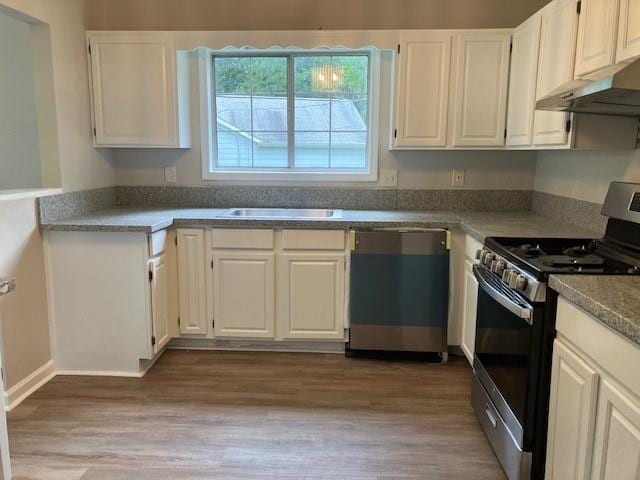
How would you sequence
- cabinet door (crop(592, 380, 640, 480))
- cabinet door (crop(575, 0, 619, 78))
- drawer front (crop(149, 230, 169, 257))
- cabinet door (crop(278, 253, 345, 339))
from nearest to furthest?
cabinet door (crop(592, 380, 640, 480)) < cabinet door (crop(575, 0, 619, 78)) < drawer front (crop(149, 230, 169, 257)) < cabinet door (crop(278, 253, 345, 339))

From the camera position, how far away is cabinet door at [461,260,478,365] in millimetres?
2775

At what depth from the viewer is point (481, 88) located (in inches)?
122

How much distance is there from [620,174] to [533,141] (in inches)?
18.6

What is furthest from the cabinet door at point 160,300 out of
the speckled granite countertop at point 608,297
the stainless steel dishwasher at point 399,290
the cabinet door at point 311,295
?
the speckled granite countertop at point 608,297

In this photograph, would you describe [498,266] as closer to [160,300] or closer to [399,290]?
[399,290]

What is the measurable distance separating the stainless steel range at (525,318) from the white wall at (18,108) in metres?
2.64

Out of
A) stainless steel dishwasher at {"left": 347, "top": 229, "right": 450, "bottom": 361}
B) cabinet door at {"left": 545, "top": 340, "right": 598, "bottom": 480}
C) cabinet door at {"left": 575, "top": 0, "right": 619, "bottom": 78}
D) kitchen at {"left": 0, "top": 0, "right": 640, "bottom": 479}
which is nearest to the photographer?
cabinet door at {"left": 545, "top": 340, "right": 598, "bottom": 480}

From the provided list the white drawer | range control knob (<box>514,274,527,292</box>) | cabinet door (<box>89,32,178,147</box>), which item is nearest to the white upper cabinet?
cabinet door (<box>89,32,178,147</box>)

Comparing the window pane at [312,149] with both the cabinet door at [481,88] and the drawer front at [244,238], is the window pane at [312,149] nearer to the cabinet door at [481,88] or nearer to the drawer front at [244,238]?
the drawer front at [244,238]

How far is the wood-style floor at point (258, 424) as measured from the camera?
6.77 feet

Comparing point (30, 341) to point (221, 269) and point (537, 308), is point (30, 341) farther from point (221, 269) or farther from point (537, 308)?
point (537, 308)

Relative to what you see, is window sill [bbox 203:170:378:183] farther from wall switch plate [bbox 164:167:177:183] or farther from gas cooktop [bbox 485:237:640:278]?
gas cooktop [bbox 485:237:640:278]

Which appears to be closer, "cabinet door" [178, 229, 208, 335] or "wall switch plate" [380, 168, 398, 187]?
"cabinet door" [178, 229, 208, 335]

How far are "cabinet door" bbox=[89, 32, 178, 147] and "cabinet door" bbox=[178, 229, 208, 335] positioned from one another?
2.36 ft
